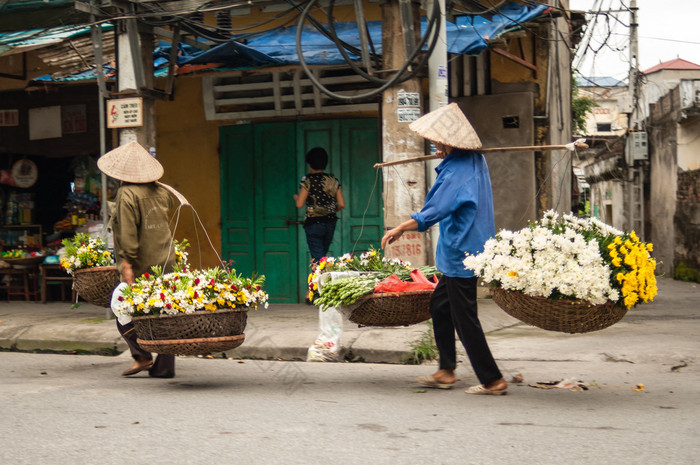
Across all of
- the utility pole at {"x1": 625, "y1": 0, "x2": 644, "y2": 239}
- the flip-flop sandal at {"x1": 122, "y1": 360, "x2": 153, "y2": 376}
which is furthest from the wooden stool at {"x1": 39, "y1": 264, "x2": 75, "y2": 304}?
the utility pole at {"x1": 625, "y1": 0, "x2": 644, "y2": 239}

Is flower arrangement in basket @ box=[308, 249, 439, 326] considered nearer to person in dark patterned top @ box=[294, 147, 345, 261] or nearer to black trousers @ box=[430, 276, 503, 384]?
black trousers @ box=[430, 276, 503, 384]

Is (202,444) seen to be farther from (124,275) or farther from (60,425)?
(124,275)

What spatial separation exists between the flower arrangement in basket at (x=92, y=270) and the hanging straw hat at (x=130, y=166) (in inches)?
44.9

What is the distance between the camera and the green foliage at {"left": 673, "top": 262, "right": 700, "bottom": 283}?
18.5 m

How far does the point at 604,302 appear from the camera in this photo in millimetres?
5148

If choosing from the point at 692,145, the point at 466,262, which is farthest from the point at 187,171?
the point at 692,145

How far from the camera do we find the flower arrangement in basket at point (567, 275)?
514 cm

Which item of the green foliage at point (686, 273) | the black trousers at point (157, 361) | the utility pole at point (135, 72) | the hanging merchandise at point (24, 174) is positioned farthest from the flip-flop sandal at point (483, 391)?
the green foliage at point (686, 273)

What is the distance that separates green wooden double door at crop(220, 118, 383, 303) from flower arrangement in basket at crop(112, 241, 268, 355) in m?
5.25

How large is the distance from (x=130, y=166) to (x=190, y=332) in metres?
1.55

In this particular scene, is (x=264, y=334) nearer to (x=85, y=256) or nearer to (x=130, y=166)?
(x=85, y=256)

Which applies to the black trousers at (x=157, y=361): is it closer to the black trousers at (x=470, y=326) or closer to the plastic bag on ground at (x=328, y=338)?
the plastic bag on ground at (x=328, y=338)

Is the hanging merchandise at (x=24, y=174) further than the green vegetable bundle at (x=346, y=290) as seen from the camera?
Yes

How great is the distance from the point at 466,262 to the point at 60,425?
2.78 meters
